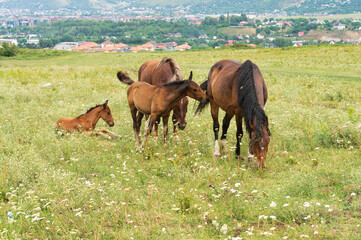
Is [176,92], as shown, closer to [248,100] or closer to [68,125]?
[248,100]

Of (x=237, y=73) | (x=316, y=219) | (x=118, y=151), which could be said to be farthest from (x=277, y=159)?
(x=118, y=151)

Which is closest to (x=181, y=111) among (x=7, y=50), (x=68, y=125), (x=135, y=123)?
(x=135, y=123)

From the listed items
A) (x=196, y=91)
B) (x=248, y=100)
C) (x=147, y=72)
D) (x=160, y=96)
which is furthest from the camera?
(x=147, y=72)

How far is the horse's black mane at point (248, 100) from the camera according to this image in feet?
24.3

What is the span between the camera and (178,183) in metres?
7.52

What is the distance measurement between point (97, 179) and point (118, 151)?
1940mm

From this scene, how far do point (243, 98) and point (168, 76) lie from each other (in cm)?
347

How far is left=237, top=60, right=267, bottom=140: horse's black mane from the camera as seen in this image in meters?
7.41

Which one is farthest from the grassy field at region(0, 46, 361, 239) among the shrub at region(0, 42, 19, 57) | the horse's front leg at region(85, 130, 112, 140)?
the shrub at region(0, 42, 19, 57)

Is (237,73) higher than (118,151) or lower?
higher

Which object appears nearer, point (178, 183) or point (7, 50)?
point (178, 183)

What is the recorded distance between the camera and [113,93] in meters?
16.9

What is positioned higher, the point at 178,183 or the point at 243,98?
the point at 243,98

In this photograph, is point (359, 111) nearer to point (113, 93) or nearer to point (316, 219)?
point (316, 219)
